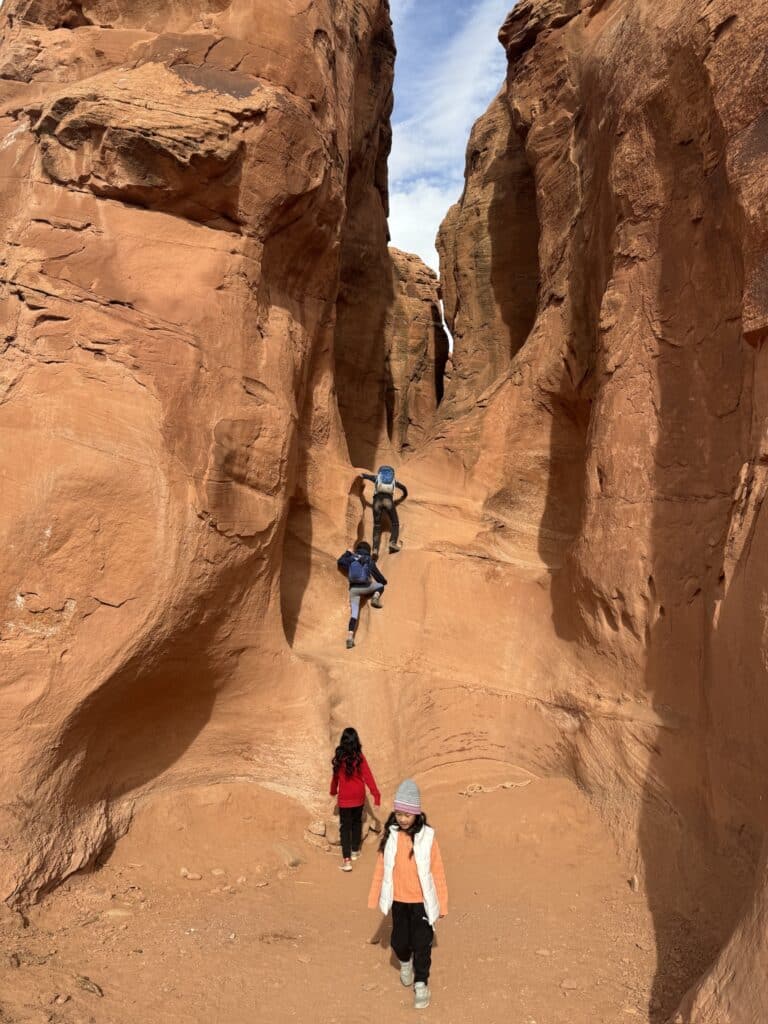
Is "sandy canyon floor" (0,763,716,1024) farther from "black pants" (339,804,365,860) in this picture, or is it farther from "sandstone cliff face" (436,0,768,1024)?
"sandstone cliff face" (436,0,768,1024)

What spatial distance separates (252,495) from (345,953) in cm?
378

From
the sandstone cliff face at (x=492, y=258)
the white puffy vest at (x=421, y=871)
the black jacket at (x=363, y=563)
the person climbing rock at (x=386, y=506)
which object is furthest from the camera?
A: the sandstone cliff face at (x=492, y=258)

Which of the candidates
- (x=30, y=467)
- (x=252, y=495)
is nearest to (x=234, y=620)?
(x=252, y=495)

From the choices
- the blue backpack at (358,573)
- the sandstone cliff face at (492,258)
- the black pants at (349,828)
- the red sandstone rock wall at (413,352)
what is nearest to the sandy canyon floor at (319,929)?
the black pants at (349,828)

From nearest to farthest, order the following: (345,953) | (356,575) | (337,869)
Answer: (345,953) → (337,869) → (356,575)

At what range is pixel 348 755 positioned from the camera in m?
6.01

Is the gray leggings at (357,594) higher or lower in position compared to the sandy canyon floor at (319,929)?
higher

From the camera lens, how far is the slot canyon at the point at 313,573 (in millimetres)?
4391

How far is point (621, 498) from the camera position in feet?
20.7

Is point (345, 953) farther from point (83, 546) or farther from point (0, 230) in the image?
point (0, 230)

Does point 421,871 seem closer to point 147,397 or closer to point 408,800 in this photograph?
point 408,800

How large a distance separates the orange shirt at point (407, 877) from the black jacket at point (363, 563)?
407 centimetres

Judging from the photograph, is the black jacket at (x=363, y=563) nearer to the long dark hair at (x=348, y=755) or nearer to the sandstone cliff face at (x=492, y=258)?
the long dark hair at (x=348, y=755)

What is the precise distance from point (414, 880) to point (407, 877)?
4 cm
